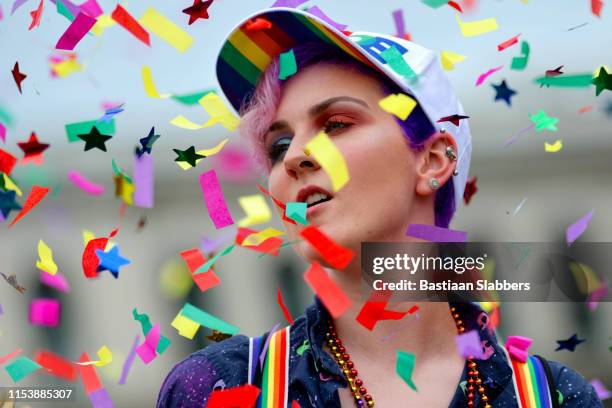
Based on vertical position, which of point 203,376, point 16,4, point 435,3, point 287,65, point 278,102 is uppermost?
point 435,3

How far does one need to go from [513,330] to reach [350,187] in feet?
25.3

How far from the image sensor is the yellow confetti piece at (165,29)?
258 centimetres

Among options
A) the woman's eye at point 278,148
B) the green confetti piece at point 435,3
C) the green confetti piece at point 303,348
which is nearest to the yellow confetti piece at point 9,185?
the woman's eye at point 278,148

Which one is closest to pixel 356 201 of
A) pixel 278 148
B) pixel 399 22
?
pixel 278 148

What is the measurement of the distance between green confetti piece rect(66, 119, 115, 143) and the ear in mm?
878

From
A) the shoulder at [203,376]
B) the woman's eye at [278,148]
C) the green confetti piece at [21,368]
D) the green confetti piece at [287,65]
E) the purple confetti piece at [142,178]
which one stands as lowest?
the green confetti piece at [21,368]

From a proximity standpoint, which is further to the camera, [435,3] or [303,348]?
[435,3]

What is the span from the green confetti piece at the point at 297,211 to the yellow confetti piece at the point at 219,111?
0.44 metres

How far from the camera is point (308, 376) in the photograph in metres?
2.39

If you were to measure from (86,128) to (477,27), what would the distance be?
1.25 m

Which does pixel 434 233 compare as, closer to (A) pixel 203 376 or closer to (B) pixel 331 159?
(B) pixel 331 159

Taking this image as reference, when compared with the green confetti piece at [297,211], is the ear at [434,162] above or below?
above

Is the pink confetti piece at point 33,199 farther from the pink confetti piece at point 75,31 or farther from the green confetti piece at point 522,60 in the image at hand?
the green confetti piece at point 522,60

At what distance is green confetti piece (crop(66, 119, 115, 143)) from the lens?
2645 millimetres
